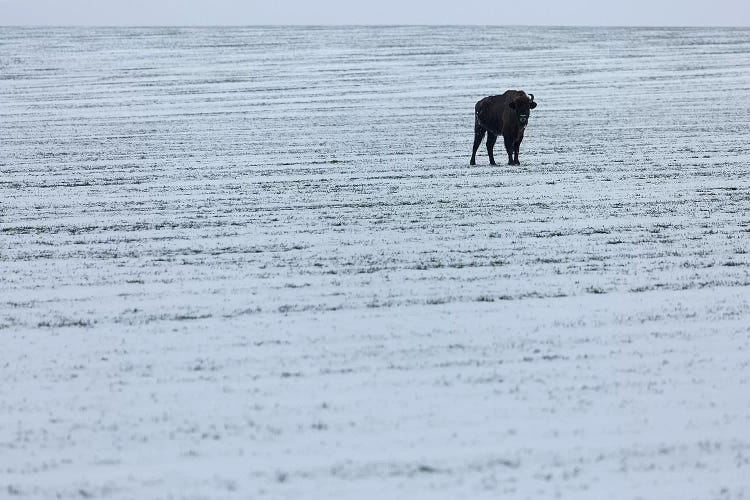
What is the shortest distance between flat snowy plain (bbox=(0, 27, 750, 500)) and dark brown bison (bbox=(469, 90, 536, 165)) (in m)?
0.41

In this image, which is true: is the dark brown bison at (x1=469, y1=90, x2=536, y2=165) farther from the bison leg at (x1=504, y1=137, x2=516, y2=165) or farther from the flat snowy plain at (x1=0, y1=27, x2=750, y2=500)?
the flat snowy plain at (x1=0, y1=27, x2=750, y2=500)

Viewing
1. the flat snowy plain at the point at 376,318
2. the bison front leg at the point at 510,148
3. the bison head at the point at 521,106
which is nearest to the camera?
the flat snowy plain at the point at 376,318

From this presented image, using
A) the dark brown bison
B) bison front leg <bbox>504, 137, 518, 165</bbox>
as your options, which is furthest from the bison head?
bison front leg <bbox>504, 137, 518, 165</bbox>

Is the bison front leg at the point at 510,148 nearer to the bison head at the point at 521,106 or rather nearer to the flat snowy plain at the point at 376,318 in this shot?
the flat snowy plain at the point at 376,318

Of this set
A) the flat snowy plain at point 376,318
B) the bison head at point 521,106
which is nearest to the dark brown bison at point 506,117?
the bison head at point 521,106

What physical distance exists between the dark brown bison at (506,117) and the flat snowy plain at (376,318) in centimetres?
41

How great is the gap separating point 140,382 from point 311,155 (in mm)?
9303

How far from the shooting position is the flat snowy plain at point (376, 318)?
4180 millimetres

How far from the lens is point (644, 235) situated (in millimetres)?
8383

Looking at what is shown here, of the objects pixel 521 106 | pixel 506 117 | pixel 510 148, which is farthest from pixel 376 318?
pixel 510 148

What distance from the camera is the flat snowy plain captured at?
4180mm

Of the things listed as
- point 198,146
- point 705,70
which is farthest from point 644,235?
point 705,70

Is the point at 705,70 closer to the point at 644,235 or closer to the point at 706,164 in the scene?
the point at 706,164

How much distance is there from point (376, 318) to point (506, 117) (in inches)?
262
